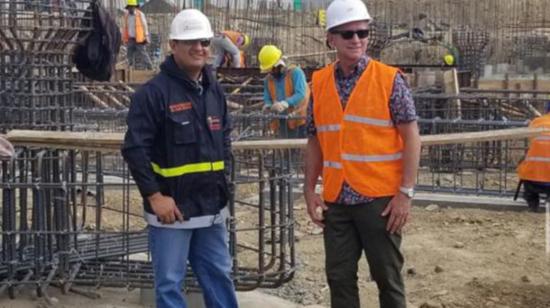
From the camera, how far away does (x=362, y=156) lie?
14.6 ft

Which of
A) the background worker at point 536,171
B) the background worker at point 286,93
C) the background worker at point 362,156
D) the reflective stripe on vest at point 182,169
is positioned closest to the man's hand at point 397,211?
the background worker at point 362,156

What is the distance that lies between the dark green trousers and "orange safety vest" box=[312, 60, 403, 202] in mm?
107

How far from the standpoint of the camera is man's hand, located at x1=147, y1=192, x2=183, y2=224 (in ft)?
14.4

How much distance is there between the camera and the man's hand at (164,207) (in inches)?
173

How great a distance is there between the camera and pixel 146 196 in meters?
4.43

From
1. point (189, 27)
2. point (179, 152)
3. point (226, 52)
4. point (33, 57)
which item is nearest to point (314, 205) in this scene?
point (179, 152)

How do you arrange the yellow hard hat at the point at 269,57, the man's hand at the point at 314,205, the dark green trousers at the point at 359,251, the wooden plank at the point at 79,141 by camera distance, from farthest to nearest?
the yellow hard hat at the point at 269,57
the wooden plank at the point at 79,141
the man's hand at the point at 314,205
the dark green trousers at the point at 359,251

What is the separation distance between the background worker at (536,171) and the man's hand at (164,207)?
5.93m

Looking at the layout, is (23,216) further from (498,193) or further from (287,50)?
(287,50)

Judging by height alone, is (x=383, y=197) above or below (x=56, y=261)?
above

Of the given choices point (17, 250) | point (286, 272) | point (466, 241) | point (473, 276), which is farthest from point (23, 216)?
point (466, 241)

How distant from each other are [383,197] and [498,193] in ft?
22.1

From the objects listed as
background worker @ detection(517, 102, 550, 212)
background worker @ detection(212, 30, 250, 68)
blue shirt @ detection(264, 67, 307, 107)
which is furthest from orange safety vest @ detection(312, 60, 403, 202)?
background worker @ detection(212, 30, 250, 68)

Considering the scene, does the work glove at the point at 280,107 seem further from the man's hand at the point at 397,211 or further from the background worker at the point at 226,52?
the background worker at the point at 226,52
